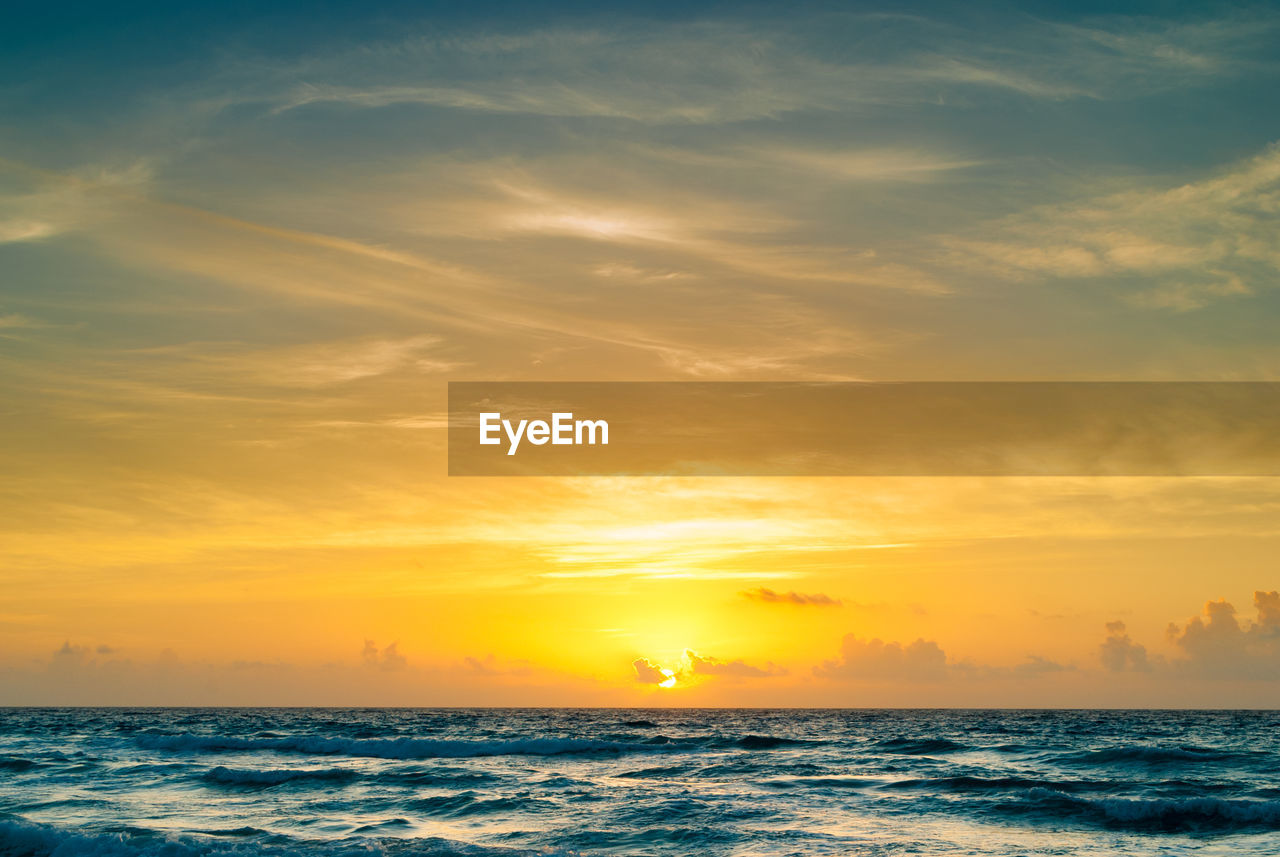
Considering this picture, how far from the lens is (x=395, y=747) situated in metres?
55.0

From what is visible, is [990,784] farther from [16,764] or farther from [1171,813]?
[16,764]

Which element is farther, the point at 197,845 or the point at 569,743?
the point at 569,743

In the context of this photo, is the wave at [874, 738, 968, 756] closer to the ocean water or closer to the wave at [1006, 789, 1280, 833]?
the ocean water

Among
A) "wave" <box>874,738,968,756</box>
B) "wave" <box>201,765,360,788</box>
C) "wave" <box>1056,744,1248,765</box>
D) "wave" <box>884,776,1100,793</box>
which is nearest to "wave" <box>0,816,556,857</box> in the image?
"wave" <box>201,765,360,788</box>

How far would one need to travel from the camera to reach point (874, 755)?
170 feet

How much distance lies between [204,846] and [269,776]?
17.4 metres

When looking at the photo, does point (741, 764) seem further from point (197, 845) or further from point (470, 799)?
point (197, 845)

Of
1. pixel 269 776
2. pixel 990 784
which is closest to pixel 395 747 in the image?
pixel 269 776

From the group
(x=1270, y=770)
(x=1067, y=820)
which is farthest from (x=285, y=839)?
(x=1270, y=770)

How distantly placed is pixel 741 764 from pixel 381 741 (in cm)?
2562

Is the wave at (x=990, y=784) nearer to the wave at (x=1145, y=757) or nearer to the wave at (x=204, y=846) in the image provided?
the wave at (x=1145, y=757)

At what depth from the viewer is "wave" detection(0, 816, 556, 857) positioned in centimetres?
2198

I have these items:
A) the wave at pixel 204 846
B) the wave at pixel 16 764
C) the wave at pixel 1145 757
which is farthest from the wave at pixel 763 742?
the wave at pixel 16 764

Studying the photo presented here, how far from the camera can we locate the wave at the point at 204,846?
72.1 ft
